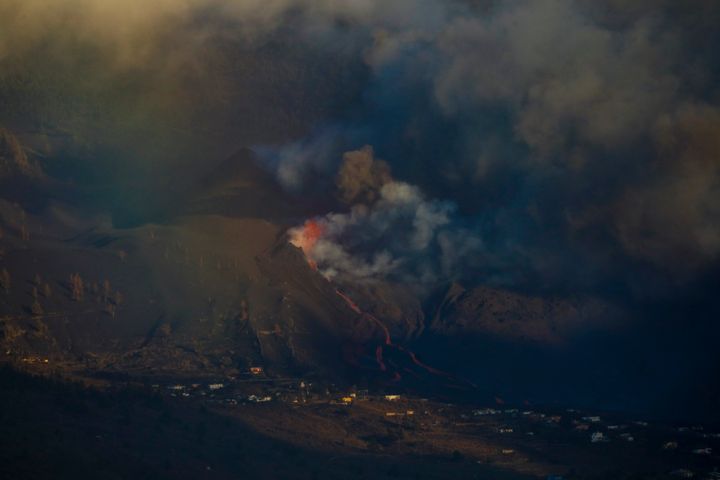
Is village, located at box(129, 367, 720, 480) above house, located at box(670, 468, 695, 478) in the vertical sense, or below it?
above

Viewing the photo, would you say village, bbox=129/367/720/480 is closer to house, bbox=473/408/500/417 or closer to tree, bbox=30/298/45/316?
house, bbox=473/408/500/417

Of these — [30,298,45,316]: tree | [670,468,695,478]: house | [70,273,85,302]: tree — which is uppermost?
[70,273,85,302]: tree

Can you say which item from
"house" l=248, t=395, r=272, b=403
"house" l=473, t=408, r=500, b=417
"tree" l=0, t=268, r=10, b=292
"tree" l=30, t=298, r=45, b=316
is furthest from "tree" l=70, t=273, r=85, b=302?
"house" l=473, t=408, r=500, b=417

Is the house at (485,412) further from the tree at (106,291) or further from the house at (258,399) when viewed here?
the tree at (106,291)

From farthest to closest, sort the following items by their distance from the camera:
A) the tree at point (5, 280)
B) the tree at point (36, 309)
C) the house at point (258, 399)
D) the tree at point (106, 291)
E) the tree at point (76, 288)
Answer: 1. the tree at point (106, 291)
2. the tree at point (76, 288)
3. the tree at point (5, 280)
4. the tree at point (36, 309)
5. the house at point (258, 399)

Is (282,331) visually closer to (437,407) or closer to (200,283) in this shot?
(200,283)

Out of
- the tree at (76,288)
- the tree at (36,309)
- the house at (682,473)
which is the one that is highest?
the tree at (76,288)

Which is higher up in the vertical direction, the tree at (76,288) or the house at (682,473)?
the tree at (76,288)

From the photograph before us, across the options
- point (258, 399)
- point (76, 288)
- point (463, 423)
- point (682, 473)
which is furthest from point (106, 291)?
point (682, 473)

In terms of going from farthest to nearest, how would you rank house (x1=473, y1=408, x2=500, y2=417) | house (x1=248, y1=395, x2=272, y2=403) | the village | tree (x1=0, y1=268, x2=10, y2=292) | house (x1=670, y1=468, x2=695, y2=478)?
tree (x1=0, y1=268, x2=10, y2=292), house (x1=473, y1=408, x2=500, y2=417), house (x1=248, y1=395, x2=272, y2=403), the village, house (x1=670, y1=468, x2=695, y2=478)

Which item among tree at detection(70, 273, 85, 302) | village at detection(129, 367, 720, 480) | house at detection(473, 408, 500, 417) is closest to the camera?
village at detection(129, 367, 720, 480)

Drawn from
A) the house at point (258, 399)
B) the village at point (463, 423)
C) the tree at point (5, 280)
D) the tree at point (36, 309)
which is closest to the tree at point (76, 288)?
the tree at point (36, 309)
